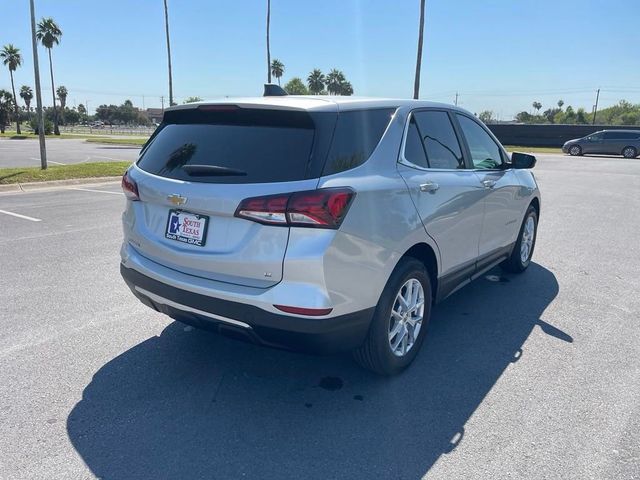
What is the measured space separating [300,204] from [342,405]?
129 centimetres

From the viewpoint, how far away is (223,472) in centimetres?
245

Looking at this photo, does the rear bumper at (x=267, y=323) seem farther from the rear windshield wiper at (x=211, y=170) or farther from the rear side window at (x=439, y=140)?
the rear side window at (x=439, y=140)

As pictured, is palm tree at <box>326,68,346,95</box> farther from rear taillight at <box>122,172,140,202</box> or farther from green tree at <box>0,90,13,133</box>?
rear taillight at <box>122,172,140,202</box>

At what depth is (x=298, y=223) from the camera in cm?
264

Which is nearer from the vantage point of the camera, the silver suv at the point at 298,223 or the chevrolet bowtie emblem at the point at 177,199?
the silver suv at the point at 298,223

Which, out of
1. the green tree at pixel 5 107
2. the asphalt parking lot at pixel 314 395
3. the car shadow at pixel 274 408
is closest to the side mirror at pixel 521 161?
the asphalt parking lot at pixel 314 395

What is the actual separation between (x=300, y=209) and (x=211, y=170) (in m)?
0.65

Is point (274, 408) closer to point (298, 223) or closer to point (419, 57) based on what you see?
point (298, 223)

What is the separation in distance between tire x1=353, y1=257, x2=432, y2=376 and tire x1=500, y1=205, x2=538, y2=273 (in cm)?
238

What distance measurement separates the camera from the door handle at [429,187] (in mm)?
3381

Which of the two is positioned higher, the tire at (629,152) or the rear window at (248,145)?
the rear window at (248,145)

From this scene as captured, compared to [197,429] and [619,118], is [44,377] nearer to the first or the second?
[197,429]

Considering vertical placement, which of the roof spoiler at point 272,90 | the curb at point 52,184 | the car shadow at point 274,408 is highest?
the roof spoiler at point 272,90

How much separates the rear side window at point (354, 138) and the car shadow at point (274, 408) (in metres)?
1.43
